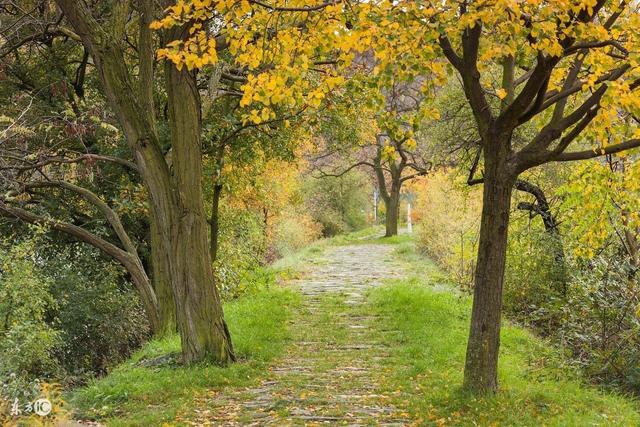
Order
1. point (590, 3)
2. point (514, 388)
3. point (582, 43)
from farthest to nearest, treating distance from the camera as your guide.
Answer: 1. point (514, 388)
2. point (582, 43)
3. point (590, 3)

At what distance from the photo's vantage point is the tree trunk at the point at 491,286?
739 centimetres

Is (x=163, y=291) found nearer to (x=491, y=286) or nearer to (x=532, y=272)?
(x=491, y=286)

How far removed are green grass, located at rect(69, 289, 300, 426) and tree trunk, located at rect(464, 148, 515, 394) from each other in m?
2.98

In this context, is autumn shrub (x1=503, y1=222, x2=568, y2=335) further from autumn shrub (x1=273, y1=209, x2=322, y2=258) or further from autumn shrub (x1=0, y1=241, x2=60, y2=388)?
autumn shrub (x1=273, y1=209, x2=322, y2=258)

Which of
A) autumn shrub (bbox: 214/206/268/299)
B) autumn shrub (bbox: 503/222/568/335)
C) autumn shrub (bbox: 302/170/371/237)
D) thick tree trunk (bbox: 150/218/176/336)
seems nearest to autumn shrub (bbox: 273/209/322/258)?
autumn shrub (bbox: 302/170/371/237)

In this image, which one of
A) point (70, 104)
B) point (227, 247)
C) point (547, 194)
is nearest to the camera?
point (70, 104)

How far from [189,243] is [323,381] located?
262cm

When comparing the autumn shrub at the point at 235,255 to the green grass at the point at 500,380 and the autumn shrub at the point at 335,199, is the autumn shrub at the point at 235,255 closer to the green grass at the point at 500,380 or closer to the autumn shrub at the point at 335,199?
the green grass at the point at 500,380

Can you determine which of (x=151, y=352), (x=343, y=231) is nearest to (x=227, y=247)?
(x=151, y=352)

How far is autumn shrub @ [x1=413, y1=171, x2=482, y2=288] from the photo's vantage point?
16.4 m

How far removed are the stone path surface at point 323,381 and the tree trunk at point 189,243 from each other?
3.62 ft

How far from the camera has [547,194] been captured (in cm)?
1505

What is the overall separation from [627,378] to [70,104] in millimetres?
10447

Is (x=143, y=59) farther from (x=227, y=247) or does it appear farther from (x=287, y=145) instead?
(x=227, y=247)
